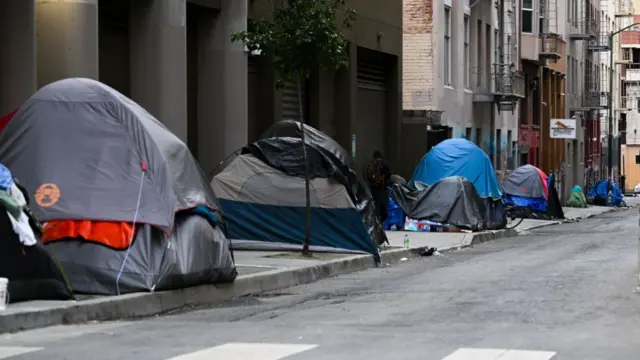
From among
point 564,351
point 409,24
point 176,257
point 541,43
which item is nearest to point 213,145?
point 176,257

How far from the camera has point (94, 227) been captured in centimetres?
1388

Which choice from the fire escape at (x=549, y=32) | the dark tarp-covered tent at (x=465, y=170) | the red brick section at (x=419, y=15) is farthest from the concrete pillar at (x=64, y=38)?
the fire escape at (x=549, y=32)

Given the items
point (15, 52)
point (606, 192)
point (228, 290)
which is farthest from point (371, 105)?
point (606, 192)

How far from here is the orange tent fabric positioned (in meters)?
13.8

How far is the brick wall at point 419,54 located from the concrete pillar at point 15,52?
81.1 feet

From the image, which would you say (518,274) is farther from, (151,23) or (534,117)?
(534,117)

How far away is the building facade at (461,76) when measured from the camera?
1620 inches

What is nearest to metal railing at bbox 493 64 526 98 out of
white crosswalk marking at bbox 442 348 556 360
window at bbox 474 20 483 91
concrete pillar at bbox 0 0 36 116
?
window at bbox 474 20 483 91

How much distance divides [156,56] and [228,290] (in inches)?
280

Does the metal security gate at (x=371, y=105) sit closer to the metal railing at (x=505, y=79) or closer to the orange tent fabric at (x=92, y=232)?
the metal railing at (x=505, y=79)

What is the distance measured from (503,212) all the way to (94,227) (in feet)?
69.8

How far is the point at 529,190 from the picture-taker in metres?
42.5

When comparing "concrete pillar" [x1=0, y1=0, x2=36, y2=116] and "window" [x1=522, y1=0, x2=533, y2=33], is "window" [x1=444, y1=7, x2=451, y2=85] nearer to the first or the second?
"window" [x1=522, y1=0, x2=533, y2=33]

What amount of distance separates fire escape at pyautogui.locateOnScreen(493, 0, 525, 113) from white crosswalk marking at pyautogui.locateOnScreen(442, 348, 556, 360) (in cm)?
3799
